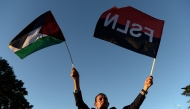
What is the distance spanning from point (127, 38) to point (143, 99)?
258 centimetres

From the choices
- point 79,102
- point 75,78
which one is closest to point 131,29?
point 75,78

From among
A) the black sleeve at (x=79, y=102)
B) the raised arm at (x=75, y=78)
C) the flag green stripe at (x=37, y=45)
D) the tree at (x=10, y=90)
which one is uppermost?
the tree at (x=10, y=90)

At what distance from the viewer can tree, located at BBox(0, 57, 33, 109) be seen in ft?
68.5

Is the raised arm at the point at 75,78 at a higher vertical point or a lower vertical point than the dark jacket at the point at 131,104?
Result: higher

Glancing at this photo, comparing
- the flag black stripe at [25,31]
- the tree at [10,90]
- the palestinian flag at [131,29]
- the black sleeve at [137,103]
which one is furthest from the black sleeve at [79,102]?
the tree at [10,90]

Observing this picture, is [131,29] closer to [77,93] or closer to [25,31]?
[77,93]

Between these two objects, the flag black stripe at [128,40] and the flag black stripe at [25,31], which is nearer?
the flag black stripe at [128,40]

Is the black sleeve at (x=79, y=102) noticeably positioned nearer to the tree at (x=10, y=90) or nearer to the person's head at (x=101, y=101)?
the person's head at (x=101, y=101)

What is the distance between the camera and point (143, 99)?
301cm

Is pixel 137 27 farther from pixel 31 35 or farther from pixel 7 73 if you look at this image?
pixel 7 73

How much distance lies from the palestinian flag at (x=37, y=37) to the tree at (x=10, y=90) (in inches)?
667

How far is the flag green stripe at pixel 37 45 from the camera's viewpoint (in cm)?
594

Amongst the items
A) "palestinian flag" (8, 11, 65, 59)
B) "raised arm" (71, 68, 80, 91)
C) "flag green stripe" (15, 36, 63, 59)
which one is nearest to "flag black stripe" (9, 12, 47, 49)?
"palestinian flag" (8, 11, 65, 59)

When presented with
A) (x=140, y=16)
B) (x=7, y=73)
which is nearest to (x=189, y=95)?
(x=7, y=73)
